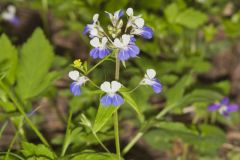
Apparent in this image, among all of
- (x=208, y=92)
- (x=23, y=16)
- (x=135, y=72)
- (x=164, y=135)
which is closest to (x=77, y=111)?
(x=135, y=72)

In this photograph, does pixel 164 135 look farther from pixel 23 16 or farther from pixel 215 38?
pixel 23 16

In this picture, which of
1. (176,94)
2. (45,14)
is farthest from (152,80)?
(45,14)

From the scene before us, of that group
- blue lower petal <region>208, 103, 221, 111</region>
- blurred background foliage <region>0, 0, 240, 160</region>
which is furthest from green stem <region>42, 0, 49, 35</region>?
blue lower petal <region>208, 103, 221, 111</region>

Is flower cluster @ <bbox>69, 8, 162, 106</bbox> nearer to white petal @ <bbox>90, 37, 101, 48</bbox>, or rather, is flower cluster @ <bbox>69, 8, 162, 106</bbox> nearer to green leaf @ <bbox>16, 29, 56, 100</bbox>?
white petal @ <bbox>90, 37, 101, 48</bbox>

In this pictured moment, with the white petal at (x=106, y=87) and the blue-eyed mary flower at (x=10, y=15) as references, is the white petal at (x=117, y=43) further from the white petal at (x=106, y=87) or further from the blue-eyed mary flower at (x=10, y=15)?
the blue-eyed mary flower at (x=10, y=15)

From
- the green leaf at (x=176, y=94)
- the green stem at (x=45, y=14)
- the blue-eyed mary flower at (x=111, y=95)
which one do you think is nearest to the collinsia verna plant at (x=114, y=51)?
the blue-eyed mary flower at (x=111, y=95)
